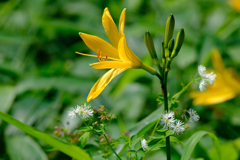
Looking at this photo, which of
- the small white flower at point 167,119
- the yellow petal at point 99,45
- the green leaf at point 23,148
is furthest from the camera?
the green leaf at point 23,148

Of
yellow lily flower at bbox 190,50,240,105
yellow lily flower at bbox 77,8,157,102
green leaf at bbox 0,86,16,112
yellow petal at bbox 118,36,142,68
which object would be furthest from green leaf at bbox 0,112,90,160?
yellow lily flower at bbox 190,50,240,105

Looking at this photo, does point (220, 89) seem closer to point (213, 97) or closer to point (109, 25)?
point (213, 97)

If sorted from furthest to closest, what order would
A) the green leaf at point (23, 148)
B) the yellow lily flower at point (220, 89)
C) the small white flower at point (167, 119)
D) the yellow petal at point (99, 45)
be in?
the yellow lily flower at point (220, 89) → the green leaf at point (23, 148) → the yellow petal at point (99, 45) → the small white flower at point (167, 119)

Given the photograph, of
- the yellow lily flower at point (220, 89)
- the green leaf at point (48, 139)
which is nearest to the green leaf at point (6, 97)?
the green leaf at point (48, 139)

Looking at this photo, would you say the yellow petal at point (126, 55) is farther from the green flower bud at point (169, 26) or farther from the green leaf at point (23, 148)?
the green leaf at point (23, 148)

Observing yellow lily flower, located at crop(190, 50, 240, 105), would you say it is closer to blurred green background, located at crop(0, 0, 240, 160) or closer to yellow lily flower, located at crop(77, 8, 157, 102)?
blurred green background, located at crop(0, 0, 240, 160)

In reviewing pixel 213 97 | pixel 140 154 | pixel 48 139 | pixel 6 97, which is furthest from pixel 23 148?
pixel 213 97

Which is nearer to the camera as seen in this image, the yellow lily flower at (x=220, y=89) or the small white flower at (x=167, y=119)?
the small white flower at (x=167, y=119)

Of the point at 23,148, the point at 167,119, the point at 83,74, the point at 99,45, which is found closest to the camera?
the point at 167,119

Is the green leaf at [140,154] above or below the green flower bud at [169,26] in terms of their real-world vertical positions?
below
